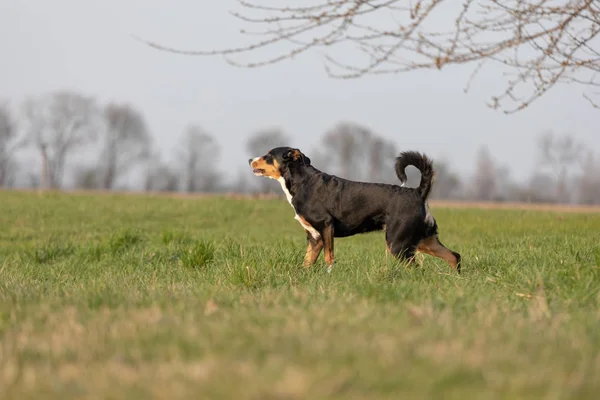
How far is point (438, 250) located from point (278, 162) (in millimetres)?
2508

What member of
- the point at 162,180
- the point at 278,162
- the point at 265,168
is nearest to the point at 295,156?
the point at 278,162

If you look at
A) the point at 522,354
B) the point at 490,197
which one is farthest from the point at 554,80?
the point at 490,197

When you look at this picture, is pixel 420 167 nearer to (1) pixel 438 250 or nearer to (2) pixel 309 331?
(1) pixel 438 250

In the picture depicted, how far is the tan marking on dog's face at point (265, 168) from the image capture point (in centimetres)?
866

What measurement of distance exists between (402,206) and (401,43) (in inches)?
100

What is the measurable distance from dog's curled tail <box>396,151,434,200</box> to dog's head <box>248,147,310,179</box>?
147cm

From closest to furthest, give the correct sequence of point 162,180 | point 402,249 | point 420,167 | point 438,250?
point 402,249
point 438,250
point 420,167
point 162,180

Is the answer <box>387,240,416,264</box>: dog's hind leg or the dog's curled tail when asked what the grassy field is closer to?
<box>387,240,416,264</box>: dog's hind leg

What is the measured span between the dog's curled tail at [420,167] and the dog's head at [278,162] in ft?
4.82

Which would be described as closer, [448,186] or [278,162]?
[278,162]

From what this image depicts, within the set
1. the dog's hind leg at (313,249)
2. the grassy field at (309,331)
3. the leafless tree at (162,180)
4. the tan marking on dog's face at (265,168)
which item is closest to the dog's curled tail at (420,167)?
the grassy field at (309,331)

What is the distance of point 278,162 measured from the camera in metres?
8.62

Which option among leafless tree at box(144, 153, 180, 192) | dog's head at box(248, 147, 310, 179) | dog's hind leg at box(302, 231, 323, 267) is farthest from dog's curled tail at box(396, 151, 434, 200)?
leafless tree at box(144, 153, 180, 192)

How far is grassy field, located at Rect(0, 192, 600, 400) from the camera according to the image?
2.49 m
